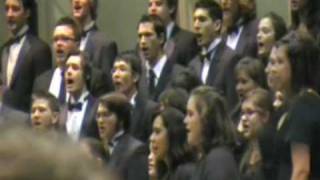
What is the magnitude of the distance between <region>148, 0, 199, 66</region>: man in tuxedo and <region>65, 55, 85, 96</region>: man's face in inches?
28.9

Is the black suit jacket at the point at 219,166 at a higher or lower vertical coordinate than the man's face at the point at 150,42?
higher

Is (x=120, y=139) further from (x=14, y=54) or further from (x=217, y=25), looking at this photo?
(x=14, y=54)

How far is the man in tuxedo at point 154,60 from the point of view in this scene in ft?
23.1

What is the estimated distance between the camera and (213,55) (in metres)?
6.84

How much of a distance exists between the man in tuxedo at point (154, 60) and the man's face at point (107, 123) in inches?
30.0

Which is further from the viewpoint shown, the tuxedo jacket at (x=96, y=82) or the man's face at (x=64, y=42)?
the man's face at (x=64, y=42)

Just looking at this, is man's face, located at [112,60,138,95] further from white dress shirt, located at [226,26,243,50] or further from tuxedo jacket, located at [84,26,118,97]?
white dress shirt, located at [226,26,243,50]

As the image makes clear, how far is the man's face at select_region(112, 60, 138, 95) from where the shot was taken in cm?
686

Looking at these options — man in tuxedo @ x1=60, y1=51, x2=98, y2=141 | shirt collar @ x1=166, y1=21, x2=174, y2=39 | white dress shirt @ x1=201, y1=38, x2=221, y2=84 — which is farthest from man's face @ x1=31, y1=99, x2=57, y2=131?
shirt collar @ x1=166, y1=21, x2=174, y2=39

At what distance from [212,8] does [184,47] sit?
0.40m

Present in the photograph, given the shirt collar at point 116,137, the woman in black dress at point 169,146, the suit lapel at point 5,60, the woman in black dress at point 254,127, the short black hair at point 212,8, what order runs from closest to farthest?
the woman in black dress at point 254,127 → the woman in black dress at point 169,146 → the shirt collar at point 116,137 → the short black hair at point 212,8 → the suit lapel at point 5,60

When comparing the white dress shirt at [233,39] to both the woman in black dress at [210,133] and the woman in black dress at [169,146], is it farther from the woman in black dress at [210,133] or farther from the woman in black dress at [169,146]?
the woman in black dress at [210,133]

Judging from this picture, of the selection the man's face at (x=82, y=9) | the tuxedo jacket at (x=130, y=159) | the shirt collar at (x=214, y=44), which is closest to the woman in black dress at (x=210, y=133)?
the tuxedo jacket at (x=130, y=159)

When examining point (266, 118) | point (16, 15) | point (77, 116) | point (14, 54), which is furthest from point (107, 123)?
point (16, 15)
